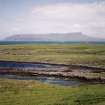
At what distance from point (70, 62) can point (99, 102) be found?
70382mm

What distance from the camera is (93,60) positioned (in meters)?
111

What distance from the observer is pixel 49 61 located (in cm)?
11600

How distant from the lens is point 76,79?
67812mm

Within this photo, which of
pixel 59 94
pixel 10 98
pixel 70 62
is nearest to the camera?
pixel 10 98

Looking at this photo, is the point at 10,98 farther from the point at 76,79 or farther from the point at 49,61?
the point at 49,61

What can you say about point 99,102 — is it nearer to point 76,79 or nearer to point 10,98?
point 10,98

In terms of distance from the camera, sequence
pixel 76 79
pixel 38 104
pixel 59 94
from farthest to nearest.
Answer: pixel 76 79
pixel 59 94
pixel 38 104

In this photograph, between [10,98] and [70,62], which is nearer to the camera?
[10,98]

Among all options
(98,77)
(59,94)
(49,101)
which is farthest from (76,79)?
(49,101)

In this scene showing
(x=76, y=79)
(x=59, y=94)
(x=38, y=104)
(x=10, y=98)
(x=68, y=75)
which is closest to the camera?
(x=38, y=104)

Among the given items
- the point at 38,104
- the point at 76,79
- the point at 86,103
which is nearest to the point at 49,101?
the point at 38,104

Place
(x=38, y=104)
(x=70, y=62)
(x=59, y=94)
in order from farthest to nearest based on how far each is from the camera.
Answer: (x=70, y=62)
(x=59, y=94)
(x=38, y=104)

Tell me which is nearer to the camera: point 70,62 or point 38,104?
point 38,104

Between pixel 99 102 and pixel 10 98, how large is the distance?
13.5m
